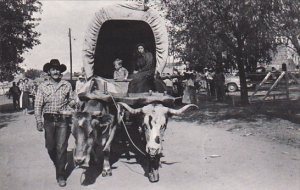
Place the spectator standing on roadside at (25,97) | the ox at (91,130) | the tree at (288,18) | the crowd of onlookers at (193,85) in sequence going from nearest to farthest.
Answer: the ox at (91,130) → the tree at (288,18) → the crowd of onlookers at (193,85) → the spectator standing on roadside at (25,97)

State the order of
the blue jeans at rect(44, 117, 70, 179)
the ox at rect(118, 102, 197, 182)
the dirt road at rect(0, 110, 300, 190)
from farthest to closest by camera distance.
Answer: the blue jeans at rect(44, 117, 70, 179) → the dirt road at rect(0, 110, 300, 190) → the ox at rect(118, 102, 197, 182)

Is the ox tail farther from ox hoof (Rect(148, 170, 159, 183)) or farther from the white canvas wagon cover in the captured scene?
the white canvas wagon cover

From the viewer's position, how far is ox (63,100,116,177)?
19.7 ft

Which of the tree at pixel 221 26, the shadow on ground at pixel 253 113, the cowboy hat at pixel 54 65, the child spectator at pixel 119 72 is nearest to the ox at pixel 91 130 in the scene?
the cowboy hat at pixel 54 65

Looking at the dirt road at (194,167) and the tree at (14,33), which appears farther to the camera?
the tree at (14,33)

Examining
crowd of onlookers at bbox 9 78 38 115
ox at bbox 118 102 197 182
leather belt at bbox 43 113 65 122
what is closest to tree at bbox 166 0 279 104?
ox at bbox 118 102 197 182

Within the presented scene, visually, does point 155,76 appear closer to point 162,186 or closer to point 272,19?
point 162,186

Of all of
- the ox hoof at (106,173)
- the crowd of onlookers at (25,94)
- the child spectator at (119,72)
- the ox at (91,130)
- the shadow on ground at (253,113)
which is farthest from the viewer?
the crowd of onlookers at (25,94)

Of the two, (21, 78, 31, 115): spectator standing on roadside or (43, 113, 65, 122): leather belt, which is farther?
(21, 78, 31, 115): spectator standing on roadside

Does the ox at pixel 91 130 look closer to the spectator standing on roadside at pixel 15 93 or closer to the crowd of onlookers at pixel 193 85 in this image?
the crowd of onlookers at pixel 193 85

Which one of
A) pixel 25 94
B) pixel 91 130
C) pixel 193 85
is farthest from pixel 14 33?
pixel 91 130

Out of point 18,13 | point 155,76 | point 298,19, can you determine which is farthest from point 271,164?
point 18,13

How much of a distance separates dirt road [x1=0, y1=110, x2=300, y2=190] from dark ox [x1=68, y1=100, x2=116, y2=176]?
0.58m

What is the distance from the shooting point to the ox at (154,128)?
6132 millimetres
